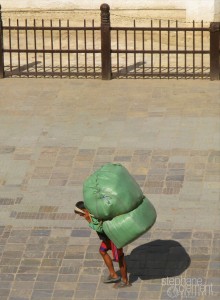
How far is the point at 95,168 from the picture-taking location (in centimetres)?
1631

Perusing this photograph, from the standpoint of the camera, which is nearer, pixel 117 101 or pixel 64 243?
pixel 64 243

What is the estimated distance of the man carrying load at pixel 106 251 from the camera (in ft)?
42.3

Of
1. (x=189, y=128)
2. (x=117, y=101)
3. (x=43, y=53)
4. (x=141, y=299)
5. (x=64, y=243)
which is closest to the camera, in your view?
(x=141, y=299)

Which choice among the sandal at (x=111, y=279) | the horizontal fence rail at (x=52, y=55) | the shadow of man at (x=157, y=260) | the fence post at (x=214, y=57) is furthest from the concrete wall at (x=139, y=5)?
the sandal at (x=111, y=279)

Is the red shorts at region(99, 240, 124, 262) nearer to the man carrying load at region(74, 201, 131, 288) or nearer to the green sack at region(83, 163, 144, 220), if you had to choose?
the man carrying load at region(74, 201, 131, 288)

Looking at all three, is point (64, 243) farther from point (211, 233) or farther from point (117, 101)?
point (117, 101)

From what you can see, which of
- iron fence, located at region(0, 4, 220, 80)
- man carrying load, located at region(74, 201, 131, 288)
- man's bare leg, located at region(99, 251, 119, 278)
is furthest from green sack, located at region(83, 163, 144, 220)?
iron fence, located at region(0, 4, 220, 80)

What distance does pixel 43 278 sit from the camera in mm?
13562

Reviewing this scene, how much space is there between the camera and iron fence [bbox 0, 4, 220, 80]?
19.7 meters

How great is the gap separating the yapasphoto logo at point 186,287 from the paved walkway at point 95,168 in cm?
1

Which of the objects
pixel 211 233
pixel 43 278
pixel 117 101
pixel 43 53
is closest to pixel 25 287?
pixel 43 278

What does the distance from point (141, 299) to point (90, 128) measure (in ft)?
16.8

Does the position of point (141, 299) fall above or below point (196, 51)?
below

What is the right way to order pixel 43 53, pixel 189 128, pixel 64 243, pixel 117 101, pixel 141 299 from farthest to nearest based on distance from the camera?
pixel 43 53 < pixel 117 101 < pixel 189 128 < pixel 64 243 < pixel 141 299
